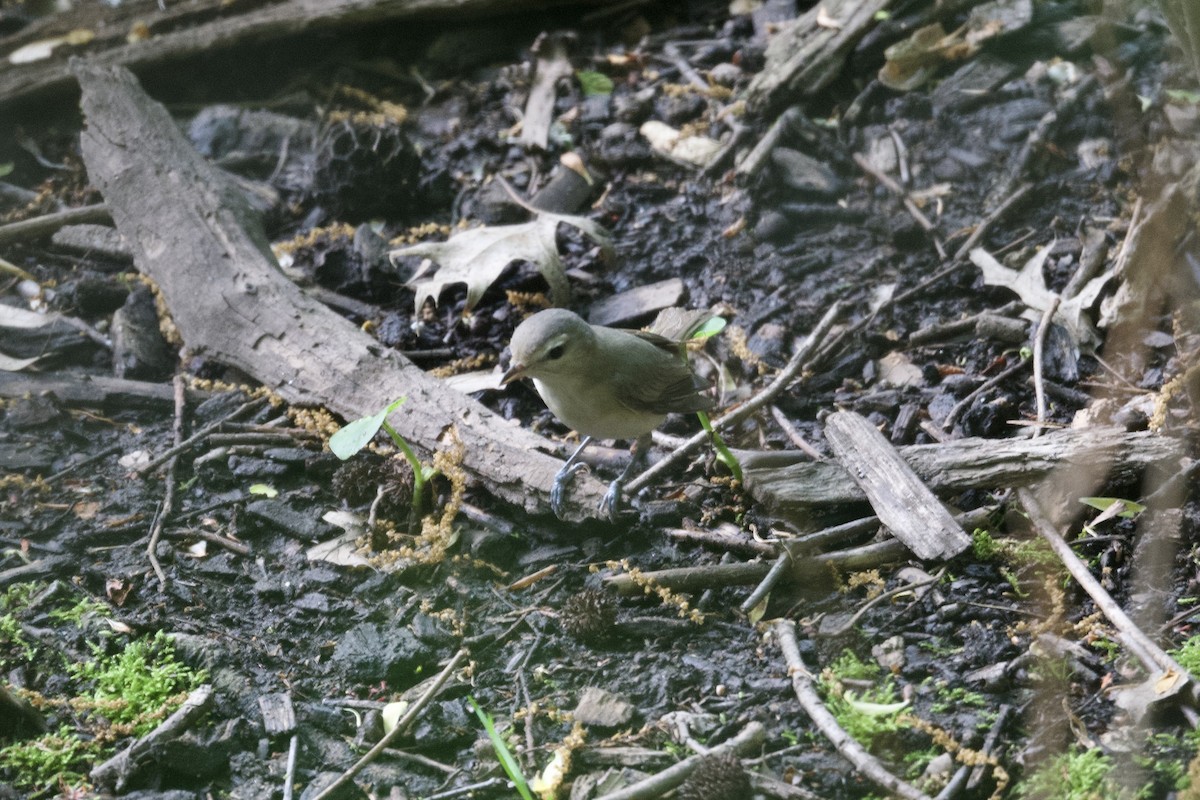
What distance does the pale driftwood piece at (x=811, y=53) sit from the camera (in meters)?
5.65

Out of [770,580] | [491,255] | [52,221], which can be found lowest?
[770,580]

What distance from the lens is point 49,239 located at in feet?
18.5

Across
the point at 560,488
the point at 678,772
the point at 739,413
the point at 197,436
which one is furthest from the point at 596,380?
the point at 197,436

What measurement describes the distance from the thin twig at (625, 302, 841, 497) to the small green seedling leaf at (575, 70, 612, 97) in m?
2.71

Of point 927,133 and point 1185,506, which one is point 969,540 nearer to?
point 1185,506

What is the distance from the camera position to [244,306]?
4484 mm

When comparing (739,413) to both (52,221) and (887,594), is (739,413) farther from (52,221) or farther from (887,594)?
(52,221)

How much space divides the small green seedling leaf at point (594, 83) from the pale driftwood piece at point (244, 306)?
223 cm

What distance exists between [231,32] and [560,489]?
4.28 meters

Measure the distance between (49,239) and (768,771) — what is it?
482 centimetres

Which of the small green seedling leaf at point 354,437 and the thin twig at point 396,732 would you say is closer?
the thin twig at point 396,732

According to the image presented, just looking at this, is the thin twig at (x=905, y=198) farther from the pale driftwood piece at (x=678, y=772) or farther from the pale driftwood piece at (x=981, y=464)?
the pale driftwood piece at (x=678, y=772)

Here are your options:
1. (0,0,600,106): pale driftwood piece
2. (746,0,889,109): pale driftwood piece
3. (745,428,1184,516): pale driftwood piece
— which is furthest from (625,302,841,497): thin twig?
(0,0,600,106): pale driftwood piece

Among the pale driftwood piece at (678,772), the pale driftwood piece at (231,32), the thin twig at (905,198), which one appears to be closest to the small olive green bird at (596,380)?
the pale driftwood piece at (678,772)
